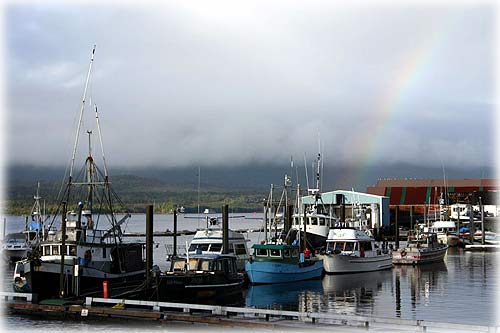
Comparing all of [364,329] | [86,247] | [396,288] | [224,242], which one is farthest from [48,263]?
[396,288]

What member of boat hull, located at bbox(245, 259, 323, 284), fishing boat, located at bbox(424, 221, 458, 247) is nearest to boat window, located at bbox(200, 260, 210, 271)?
boat hull, located at bbox(245, 259, 323, 284)

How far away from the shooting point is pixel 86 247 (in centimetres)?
4616

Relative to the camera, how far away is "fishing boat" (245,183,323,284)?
176ft

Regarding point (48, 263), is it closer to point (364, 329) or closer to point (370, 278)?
point (364, 329)

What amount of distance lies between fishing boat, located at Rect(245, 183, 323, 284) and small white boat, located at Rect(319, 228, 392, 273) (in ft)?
16.5

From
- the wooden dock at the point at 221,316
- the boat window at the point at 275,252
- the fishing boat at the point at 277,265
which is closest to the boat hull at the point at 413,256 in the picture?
the fishing boat at the point at 277,265

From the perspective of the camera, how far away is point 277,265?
54281 mm

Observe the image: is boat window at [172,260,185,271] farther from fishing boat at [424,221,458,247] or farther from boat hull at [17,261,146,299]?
fishing boat at [424,221,458,247]

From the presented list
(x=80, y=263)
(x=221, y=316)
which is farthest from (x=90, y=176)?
(x=221, y=316)

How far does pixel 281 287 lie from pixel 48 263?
58.1ft

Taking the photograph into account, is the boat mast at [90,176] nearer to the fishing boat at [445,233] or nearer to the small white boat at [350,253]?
the small white boat at [350,253]

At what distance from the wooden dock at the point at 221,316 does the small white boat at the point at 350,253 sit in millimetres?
28054

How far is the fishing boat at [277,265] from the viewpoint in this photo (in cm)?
5366

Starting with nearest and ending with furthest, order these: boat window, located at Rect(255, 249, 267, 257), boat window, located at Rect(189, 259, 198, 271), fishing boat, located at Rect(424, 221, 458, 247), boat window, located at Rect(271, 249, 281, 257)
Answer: boat window, located at Rect(189, 259, 198, 271)
boat window, located at Rect(271, 249, 281, 257)
boat window, located at Rect(255, 249, 267, 257)
fishing boat, located at Rect(424, 221, 458, 247)
